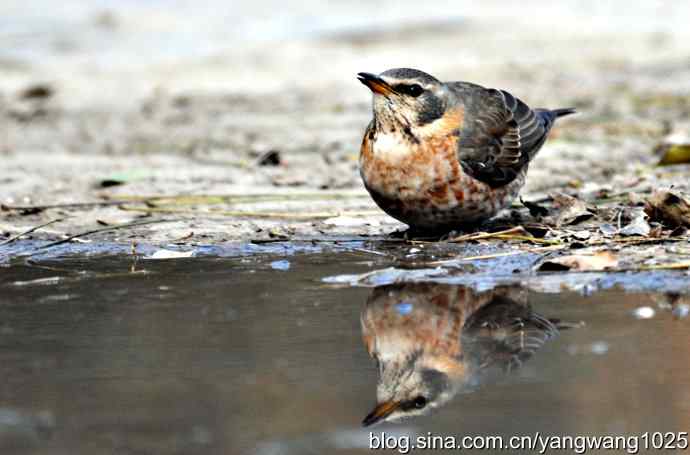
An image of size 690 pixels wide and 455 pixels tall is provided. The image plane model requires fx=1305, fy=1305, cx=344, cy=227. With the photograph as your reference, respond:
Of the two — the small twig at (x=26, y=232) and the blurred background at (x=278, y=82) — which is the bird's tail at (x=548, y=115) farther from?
the small twig at (x=26, y=232)

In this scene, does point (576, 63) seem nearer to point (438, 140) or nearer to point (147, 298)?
point (438, 140)

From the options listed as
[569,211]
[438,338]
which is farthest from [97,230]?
[438,338]

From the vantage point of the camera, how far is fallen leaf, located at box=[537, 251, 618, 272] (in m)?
5.67

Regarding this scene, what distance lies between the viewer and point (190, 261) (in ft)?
21.3

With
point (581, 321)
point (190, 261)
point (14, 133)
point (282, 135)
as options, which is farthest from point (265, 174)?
point (581, 321)

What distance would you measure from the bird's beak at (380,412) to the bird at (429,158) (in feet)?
8.29

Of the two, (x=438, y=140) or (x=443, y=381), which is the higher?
(x=438, y=140)

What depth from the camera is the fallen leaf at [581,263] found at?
5672mm

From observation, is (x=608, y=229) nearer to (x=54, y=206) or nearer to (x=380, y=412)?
(x=380, y=412)

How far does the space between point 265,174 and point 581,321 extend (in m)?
4.98

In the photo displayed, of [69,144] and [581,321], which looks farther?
[69,144]

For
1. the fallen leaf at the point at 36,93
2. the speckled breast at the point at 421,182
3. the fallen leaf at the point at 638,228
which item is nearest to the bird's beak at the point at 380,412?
the speckled breast at the point at 421,182

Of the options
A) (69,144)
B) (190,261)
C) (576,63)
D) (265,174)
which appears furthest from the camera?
(576,63)

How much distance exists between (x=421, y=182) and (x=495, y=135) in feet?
2.71
